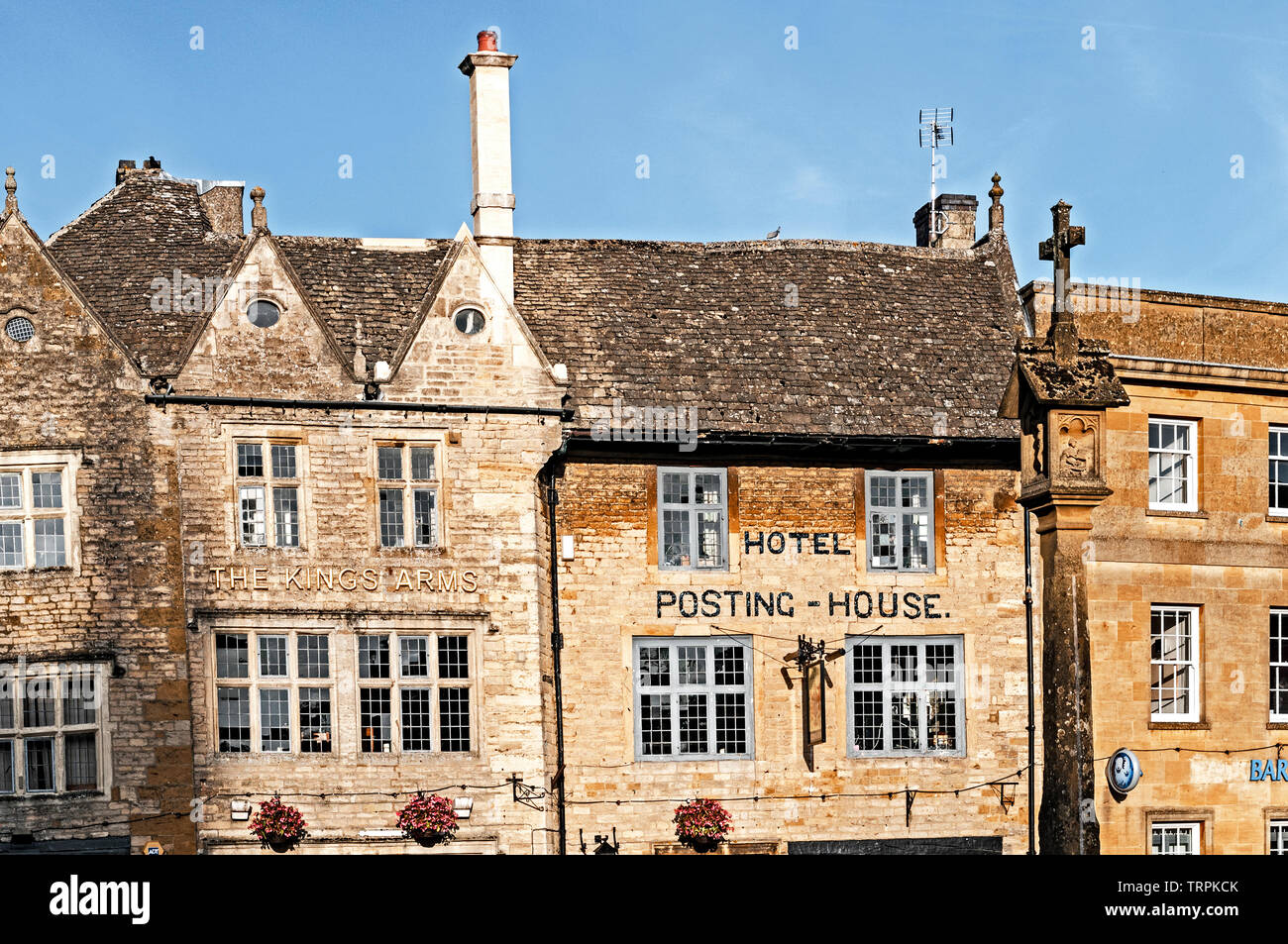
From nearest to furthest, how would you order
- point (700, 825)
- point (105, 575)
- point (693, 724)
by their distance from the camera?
point (105, 575) → point (700, 825) → point (693, 724)

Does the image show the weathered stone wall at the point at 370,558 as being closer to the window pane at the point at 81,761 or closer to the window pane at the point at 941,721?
the window pane at the point at 81,761

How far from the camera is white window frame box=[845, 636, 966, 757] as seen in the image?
3048 cm

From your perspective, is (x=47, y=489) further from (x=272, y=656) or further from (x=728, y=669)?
(x=728, y=669)

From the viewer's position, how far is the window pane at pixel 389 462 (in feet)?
94.7

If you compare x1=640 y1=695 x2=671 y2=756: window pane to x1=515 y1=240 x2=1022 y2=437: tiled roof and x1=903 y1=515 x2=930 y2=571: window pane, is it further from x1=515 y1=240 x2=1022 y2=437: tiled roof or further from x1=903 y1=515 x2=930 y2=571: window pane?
x1=903 y1=515 x2=930 y2=571: window pane

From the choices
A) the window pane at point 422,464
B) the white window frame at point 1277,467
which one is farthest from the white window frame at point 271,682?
the white window frame at point 1277,467

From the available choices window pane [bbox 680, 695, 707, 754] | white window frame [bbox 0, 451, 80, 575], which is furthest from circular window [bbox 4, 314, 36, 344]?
window pane [bbox 680, 695, 707, 754]

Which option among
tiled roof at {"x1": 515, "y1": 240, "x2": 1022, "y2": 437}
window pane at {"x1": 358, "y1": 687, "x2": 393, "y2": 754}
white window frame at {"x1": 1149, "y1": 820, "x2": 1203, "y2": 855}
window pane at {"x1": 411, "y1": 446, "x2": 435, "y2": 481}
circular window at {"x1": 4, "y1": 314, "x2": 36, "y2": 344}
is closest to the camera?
circular window at {"x1": 4, "y1": 314, "x2": 36, "y2": 344}

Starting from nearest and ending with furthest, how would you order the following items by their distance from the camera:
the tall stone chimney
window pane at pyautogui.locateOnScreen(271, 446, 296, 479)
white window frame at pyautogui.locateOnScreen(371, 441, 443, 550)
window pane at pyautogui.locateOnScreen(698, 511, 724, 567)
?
window pane at pyautogui.locateOnScreen(271, 446, 296, 479)
white window frame at pyautogui.locateOnScreen(371, 441, 443, 550)
window pane at pyautogui.locateOnScreen(698, 511, 724, 567)
the tall stone chimney

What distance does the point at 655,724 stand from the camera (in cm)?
2986

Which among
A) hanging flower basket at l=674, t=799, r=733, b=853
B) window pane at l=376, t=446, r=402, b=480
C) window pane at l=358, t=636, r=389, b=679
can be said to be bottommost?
hanging flower basket at l=674, t=799, r=733, b=853

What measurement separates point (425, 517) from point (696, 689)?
16.6 ft

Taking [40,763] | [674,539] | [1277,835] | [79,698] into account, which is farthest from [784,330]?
[40,763]

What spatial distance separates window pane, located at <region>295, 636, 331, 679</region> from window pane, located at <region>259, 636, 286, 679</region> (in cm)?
24
